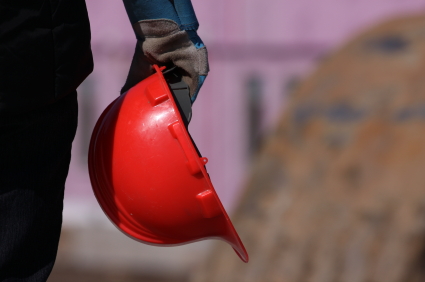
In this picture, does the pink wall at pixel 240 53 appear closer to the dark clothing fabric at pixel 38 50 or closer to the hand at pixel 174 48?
the hand at pixel 174 48

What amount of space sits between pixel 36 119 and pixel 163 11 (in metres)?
0.40

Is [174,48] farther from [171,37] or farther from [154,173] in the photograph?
[154,173]

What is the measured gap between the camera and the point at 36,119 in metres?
1.30

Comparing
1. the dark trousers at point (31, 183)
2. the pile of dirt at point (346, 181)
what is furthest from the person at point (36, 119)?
the pile of dirt at point (346, 181)

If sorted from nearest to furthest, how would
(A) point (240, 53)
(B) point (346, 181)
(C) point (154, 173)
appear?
1. (C) point (154, 173)
2. (B) point (346, 181)
3. (A) point (240, 53)

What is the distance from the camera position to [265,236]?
10.5 feet

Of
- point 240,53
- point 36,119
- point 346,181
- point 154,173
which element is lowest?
point 240,53

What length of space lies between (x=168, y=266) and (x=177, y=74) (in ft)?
12.7

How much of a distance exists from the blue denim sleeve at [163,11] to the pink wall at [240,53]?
4109 millimetres

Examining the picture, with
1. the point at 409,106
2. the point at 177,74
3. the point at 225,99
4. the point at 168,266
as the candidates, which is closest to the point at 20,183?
the point at 177,74

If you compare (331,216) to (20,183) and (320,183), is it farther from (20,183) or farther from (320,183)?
(20,183)

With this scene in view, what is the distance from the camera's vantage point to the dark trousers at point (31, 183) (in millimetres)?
1286

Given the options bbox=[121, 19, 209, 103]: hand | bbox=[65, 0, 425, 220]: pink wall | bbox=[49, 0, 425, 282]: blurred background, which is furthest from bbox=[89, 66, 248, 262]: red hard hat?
bbox=[65, 0, 425, 220]: pink wall

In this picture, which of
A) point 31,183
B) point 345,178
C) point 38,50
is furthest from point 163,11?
point 345,178
